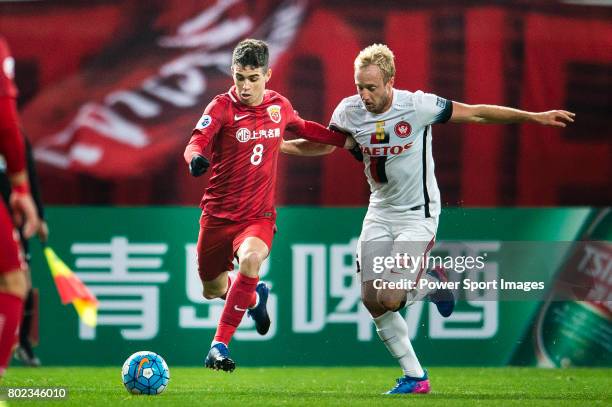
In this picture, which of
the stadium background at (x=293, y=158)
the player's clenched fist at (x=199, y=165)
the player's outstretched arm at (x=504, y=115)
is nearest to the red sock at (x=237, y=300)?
the player's clenched fist at (x=199, y=165)

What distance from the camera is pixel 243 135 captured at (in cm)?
720

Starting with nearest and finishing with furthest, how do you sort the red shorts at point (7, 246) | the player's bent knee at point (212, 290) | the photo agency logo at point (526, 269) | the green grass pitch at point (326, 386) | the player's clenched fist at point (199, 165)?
the red shorts at point (7, 246), the player's clenched fist at point (199, 165), the green grass pitch at point (326, 386), the player's bent knee at point (212, 290), the photo agency logo at point (526, 269)

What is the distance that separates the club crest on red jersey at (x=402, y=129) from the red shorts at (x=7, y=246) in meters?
2.91

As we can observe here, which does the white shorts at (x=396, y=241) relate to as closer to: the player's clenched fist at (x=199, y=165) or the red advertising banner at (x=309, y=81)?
the player's clenched fist at (x=199, y=165)

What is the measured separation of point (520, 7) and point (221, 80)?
102 inches

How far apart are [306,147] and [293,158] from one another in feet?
7.97

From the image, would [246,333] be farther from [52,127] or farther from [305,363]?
[52,127]

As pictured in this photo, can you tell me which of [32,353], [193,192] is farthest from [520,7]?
[32,353]

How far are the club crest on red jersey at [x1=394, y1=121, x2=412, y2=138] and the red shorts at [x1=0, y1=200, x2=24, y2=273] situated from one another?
291 centimetres

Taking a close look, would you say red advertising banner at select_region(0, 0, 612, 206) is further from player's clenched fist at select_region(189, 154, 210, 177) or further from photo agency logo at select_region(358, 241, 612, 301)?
player's clenched fist at select_region(189, 154, 210, 177)

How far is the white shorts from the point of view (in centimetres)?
705

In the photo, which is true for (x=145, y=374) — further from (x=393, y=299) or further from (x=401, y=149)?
(x=401, y=149)

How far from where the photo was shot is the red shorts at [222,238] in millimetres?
7191

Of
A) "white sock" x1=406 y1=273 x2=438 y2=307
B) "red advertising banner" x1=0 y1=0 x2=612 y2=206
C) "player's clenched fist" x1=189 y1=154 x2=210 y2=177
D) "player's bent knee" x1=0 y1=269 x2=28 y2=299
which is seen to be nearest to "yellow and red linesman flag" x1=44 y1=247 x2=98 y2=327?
"player's bent knee" x1=0 y1=269 x2=28 y2=299
